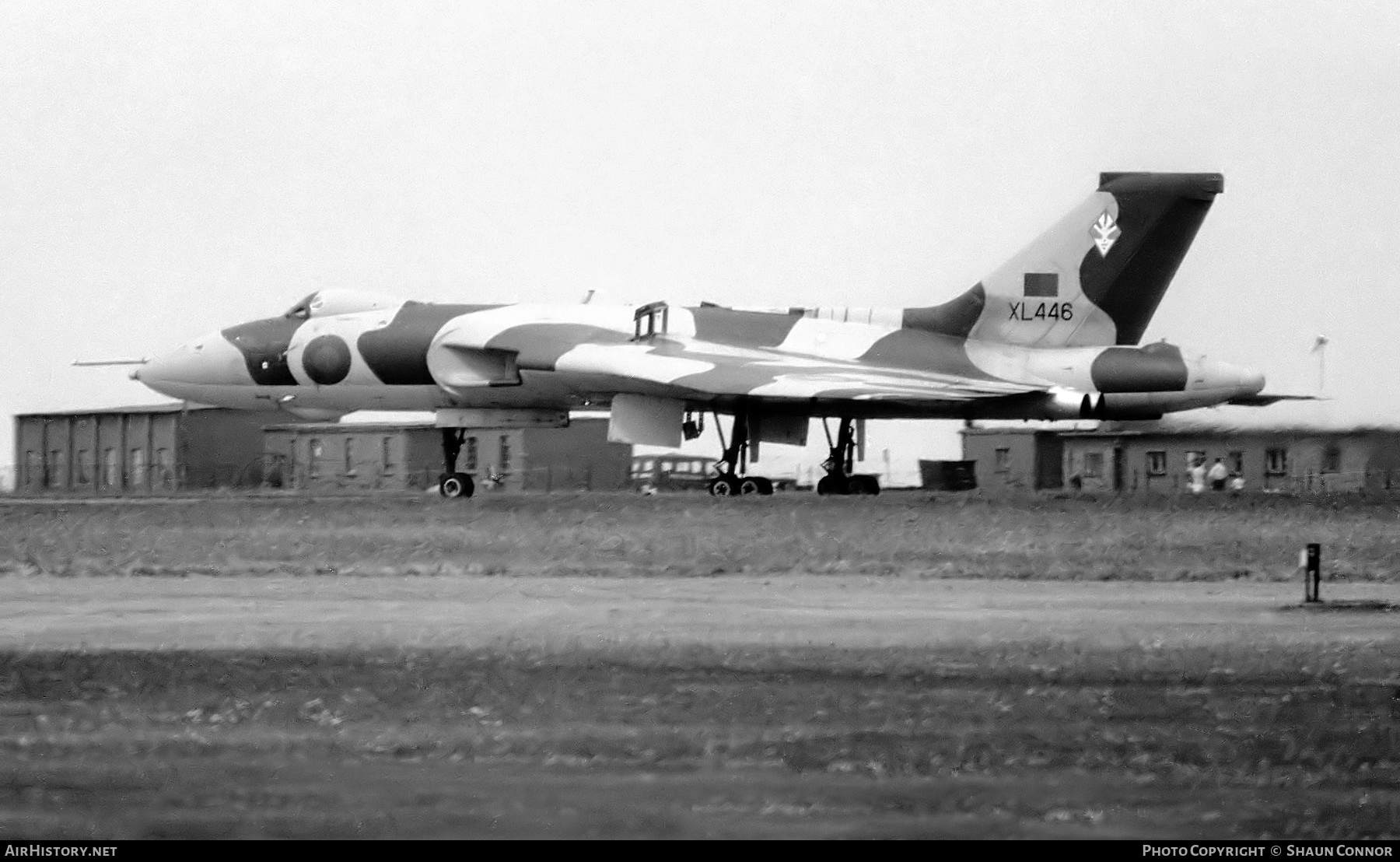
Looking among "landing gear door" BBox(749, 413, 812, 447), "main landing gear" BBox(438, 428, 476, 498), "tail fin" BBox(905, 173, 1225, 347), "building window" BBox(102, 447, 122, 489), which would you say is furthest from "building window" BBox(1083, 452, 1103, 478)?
"building window" BBox(102, 447, 122, 489)

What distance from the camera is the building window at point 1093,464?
4578cm

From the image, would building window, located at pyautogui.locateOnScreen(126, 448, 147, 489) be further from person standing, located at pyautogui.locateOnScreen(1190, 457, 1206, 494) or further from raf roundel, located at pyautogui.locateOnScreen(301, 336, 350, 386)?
person standing, located at pyautogui.locateOnScreen(1190, 457, 1206, 494)

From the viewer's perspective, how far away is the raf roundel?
35.0 metres

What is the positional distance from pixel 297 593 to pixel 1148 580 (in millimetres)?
7366

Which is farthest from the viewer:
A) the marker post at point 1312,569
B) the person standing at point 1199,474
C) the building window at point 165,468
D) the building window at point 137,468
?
the building window at point 137,468

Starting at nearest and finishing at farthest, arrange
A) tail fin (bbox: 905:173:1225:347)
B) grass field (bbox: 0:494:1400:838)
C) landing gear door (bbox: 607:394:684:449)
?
1. grass field (bbox: 0:494:1400:838)
2. tail fin (bbox: 905:173:1225:347)
3. landing gear door (bbox: 607:394:684:449)

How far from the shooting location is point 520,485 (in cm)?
4712

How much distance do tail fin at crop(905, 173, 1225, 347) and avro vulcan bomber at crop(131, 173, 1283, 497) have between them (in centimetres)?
3

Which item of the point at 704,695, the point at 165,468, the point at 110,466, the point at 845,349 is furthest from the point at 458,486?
the point at 704,695

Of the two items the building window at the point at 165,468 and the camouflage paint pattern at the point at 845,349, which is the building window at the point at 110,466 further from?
the camouflage paint pattern at the point at 845,349

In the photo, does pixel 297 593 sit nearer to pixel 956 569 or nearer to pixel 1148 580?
pixel 956 569

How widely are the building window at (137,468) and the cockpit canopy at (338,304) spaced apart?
16.0 metres

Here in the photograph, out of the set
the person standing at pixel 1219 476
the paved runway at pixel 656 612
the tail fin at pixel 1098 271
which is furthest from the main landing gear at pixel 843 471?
the paved runway at pixel 656 612
